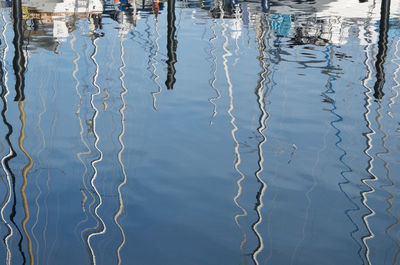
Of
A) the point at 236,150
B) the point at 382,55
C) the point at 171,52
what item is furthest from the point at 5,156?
the point at 382,55

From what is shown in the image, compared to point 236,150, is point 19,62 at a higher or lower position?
higher

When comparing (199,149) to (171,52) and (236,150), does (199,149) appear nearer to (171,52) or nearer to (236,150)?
(236,150)

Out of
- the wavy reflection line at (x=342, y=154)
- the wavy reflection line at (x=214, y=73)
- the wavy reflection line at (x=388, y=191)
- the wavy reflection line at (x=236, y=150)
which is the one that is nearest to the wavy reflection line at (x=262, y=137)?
the wavy reflection line at (x=236, y=150)

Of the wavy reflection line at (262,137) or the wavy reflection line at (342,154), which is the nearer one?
the wavy reflection line at (262,137)

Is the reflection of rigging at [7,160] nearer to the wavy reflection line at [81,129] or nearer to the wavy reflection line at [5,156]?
the wavy reflection line at [5,156]

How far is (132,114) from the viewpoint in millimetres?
11680

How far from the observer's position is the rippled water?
676 centimetres

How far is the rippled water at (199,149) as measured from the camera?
6762 mm

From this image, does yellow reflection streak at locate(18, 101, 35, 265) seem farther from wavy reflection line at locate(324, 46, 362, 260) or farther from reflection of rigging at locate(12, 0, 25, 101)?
wavy reflection line at locate(324, 46, 362, 260)

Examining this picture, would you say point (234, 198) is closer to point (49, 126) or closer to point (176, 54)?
point (49, 126)

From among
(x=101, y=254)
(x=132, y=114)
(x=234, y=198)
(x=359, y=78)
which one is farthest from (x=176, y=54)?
(x=101, y=254)

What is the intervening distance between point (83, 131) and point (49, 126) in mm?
499

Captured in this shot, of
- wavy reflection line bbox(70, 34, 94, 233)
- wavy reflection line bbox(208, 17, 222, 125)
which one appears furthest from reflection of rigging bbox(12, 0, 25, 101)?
wavy reflection line bbox(208, 17, 222, 125)

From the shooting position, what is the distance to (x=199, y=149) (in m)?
9.69
